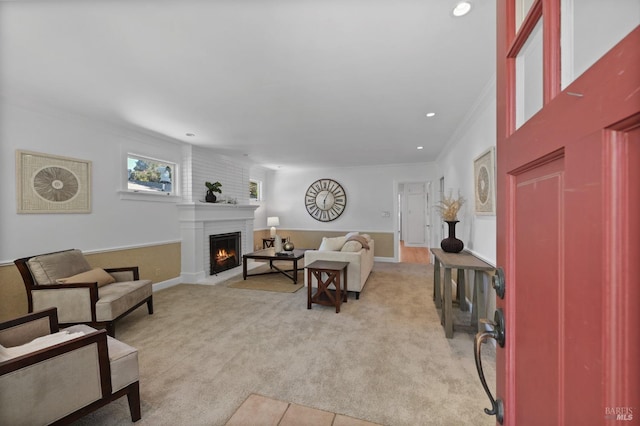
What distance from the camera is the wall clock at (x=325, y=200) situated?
690 cm

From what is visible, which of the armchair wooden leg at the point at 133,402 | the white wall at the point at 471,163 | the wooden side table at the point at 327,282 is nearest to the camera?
the armchair wooden leg at the point at 133,402

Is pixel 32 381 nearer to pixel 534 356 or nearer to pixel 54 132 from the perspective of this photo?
pixel 534 356

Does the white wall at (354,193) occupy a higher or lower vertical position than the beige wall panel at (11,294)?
higher

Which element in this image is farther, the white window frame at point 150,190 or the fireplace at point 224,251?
the fireplace at point 224,251

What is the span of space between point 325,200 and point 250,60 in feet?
16.9

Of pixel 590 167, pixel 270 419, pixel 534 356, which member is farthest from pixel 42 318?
pixel 590 167

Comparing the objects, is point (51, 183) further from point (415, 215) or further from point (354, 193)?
point (415, 215)

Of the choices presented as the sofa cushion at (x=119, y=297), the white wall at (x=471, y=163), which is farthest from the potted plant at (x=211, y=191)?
the white wall at (x=471, y=163)

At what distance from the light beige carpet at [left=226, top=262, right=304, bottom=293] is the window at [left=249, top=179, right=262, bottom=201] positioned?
2.62 meters

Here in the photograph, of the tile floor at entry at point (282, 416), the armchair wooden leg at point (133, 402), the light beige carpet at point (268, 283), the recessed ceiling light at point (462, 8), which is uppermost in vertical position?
the recessed ceiling light at point (462, 8)

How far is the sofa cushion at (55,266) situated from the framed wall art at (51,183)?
1.86 ft

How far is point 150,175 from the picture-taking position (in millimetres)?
4059

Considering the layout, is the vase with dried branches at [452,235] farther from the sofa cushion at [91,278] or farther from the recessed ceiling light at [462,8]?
the sofa cushion at [91,278]

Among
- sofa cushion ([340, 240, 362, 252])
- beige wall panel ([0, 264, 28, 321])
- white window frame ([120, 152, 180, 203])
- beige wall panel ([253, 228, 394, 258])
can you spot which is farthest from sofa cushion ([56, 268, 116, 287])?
beige wall panel ([253, 228, 394, 258])
